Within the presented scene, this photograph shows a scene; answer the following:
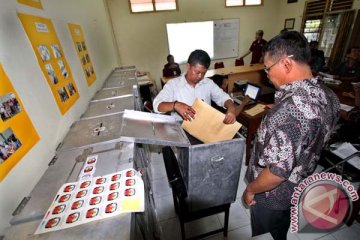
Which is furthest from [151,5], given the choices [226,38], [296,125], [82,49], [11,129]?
[296,125]

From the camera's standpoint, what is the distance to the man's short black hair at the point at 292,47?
31.2 inches

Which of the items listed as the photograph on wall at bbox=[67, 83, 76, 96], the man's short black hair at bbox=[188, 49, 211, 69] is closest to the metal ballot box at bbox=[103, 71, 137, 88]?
the photograph on wall at bbox=[67, 83, 76, 96]

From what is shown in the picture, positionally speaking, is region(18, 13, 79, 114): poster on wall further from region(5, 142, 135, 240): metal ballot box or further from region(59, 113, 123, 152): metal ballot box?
region(5, 142, 135, 240): metal ballot box

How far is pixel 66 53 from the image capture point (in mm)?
1402

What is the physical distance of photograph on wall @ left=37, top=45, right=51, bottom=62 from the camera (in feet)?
3.39

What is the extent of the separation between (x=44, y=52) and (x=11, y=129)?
23.0 inches

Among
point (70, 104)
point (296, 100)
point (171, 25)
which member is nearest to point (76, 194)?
point (70, 104)

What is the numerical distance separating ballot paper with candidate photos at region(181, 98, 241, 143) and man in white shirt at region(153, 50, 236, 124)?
16 cm

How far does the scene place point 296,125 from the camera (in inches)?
30.1

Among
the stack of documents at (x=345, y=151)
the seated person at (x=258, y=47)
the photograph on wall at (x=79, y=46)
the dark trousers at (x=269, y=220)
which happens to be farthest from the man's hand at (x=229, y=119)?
the seated person at (x=258, y=47)

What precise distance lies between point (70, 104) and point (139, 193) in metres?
1.00

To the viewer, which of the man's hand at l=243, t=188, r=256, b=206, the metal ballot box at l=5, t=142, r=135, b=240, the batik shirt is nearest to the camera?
the metal ballot box at l=5, t=142, r=135, b=240

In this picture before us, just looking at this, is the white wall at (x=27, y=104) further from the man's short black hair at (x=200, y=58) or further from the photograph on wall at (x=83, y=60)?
the man's short black hair at (x=200, y=58)

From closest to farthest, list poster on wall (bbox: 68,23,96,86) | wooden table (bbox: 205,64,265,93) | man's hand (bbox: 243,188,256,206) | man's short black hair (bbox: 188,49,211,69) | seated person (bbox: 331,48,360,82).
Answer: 1. man's hand (bbox: 243,188,256,206)
2. man's short black hair (bbox: 188,49,211,69)
3. poster on wall (bbox: 68,23,96,86)
4. seated person (bbox: 331,48,360,82)
5. wooden table (bbox: 205,64,265,93)
